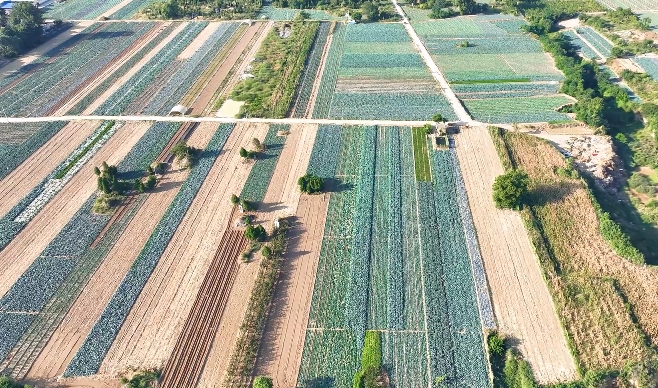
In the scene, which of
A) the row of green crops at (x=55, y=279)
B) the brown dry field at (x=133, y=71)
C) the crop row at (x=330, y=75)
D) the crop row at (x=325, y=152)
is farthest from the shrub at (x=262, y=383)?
the brown dry field at (x=133, y=71)

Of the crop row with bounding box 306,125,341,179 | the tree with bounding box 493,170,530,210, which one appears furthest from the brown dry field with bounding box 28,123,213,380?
the tree with bounding box 493,170,530,210

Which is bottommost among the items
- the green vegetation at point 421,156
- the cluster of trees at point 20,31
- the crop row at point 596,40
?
the green vegetation at point 421,156

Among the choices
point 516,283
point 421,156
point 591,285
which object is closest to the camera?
point 591,285

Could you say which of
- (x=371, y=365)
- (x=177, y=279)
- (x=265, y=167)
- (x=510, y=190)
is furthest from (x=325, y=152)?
(x=371, y=365)

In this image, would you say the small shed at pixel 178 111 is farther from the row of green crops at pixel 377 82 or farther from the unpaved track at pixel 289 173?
the row of green crops at pixel 377 82

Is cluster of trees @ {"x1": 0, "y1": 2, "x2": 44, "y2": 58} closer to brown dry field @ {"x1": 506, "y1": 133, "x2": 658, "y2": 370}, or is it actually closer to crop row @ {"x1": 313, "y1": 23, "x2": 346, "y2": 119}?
crop row @ {"x1": 313, "y1": 23, "x2": 346, "y2": 119}

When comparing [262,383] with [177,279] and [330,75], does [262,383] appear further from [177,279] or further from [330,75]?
[330,75]

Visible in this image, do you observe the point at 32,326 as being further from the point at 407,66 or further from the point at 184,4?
the point at 184,4
